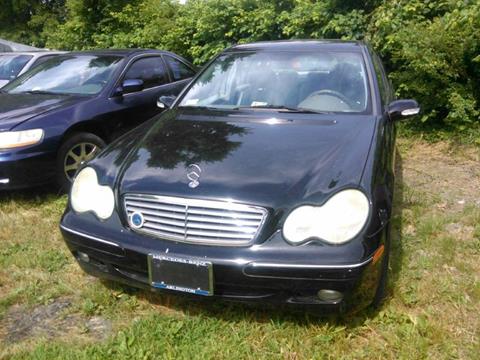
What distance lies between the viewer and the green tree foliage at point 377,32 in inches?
→ 207

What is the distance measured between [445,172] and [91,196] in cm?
373

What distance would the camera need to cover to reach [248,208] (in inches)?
83.5

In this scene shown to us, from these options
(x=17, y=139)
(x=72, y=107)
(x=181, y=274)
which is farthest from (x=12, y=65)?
(x=181, y=274)

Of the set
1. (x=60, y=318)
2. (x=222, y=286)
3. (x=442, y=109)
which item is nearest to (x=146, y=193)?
(x=222, y=286)

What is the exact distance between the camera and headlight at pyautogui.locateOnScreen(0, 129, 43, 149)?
383 cm

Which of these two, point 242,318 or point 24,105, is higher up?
point 24,105

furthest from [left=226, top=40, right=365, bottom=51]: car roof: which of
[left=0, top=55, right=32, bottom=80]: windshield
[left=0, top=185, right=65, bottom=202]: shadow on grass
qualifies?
[left=0, top=55, right=32, bottom=80]: windshield

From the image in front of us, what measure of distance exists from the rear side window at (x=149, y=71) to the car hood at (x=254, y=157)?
7.28ft

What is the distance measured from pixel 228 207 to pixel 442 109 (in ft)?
15.1

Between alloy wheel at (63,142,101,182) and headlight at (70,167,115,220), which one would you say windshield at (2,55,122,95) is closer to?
alloy wheel at (63,142,101,182)

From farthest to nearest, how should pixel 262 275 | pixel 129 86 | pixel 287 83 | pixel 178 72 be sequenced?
1. pixel 178 72
2. pixel 129 86
3. pixel 287 83
4. pixel 262 275

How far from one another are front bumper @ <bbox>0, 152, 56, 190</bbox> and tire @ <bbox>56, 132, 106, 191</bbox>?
3.5 inches

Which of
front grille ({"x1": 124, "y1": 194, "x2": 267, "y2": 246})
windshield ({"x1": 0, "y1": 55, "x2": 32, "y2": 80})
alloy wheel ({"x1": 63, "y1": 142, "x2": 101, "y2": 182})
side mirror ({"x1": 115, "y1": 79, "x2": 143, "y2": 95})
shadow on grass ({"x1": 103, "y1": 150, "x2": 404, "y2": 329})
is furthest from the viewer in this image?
windshield ({"x1": 0, "y1": 55, "x2": 32, "y2": 80})

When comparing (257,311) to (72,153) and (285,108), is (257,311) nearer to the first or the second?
(285,108)
